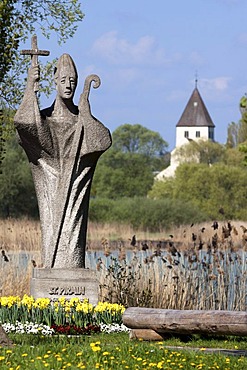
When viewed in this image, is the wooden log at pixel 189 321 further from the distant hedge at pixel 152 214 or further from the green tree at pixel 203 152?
the green tree at pixel 203 152

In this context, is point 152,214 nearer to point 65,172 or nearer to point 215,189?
point 215,189

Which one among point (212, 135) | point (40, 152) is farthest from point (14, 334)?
point (212, 135)

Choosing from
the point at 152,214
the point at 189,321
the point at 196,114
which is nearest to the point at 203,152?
the point at 152,214

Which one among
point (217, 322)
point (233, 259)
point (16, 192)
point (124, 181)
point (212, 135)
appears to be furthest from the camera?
point (212, 135)

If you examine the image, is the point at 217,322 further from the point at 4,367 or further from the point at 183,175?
the point at 183,175

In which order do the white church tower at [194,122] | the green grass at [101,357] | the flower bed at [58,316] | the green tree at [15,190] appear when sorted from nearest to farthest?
the green grass at [101,357] → the flower bed at [58,316] → the green tree at [15,190] → the white church tower at [194,122]

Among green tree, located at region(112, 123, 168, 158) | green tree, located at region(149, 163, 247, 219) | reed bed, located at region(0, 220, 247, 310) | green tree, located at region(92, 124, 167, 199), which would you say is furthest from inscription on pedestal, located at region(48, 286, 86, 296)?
green tree, located at region(112, 123, 168, 158)

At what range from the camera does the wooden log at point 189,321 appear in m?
11.8

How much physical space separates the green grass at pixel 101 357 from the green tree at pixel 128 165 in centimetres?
6521

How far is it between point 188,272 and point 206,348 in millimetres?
4898

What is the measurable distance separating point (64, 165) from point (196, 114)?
131m

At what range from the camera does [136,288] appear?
15938 mm

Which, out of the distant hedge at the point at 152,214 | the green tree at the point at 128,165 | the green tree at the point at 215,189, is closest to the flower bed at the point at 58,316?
the distant hedge at the point at 152,214

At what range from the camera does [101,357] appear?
9.80 meters
